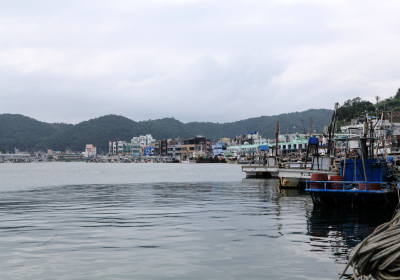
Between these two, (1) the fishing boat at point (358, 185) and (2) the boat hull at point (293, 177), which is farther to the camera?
(2) the boat hull at point (293, 177)

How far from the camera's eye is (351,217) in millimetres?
23734

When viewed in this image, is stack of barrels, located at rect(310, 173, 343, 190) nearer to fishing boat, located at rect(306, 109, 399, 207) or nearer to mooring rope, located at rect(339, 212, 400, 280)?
fishing boat, located at rect(306, 109, 399, 207)

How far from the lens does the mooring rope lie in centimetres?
669

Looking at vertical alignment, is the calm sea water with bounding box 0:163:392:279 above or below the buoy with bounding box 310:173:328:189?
below

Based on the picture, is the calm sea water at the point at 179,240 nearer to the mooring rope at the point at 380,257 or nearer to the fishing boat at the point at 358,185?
the fishing boat at the point at 358,185

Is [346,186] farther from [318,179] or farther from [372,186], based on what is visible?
[318,179]

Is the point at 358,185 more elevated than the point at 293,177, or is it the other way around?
the point at 358,185

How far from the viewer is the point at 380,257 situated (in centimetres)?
683

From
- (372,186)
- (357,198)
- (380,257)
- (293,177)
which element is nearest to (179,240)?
(380,257)

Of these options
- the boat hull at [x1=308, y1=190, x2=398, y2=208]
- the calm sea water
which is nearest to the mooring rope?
the calm sea water

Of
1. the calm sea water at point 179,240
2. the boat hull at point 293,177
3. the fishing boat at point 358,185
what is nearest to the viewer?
the calm sea water at point 179,240

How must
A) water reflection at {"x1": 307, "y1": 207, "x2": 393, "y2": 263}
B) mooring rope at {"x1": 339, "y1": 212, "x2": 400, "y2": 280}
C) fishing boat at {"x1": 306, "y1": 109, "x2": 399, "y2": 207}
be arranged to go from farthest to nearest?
1. fishing boat at {"x1": 306, "y1": 109, "x2": 399, "y2": 207}
2. water reflection at {"x1": 307, "y1": 207, "x2": 393, "y2": 263}
3. mooring rope at {"x1": 339, "y1": 212, "x2": 400, "y2": 280}

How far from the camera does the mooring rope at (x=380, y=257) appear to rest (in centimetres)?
669

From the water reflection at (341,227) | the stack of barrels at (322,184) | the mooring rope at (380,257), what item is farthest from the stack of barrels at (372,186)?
the mooring rope at (380,257)
